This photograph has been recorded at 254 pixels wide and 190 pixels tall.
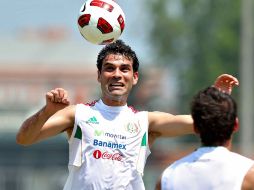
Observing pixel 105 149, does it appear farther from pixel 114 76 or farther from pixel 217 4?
pixel 217 4

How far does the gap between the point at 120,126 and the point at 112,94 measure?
33cm

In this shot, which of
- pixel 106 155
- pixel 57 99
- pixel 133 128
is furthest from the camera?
pixel 133 128

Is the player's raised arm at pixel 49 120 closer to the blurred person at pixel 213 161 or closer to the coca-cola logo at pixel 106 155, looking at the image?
the coca-cola logo at pixel 106 155

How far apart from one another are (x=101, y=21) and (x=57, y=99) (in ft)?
5.49

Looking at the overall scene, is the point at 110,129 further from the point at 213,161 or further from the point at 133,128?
the point at 213,161

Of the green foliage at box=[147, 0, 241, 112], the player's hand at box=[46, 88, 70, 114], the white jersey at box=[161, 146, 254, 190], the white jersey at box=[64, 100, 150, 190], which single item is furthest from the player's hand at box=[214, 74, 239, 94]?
the green foliage at box=[147, 0, 241, 112]

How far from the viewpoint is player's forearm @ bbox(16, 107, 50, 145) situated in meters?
12.3

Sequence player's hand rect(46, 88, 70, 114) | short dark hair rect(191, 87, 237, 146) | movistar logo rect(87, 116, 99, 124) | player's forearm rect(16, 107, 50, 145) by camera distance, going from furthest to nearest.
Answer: movistar logo rect(87, 116, 99, 124)
player's forearm rect(16, 107, 50, 145)
player's hand rect(46, 88, 70, 114)
short dark hair rect(191, 87, 237, 146)

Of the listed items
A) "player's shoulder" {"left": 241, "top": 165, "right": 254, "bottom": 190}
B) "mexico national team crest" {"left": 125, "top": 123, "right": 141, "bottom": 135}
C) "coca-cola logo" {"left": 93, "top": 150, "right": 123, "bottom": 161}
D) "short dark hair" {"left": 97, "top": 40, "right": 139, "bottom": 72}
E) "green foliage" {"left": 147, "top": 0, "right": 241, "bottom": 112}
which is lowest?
"player's shoulder" {"left": 241, "top": 165, "right": 254, "bottom": 190}

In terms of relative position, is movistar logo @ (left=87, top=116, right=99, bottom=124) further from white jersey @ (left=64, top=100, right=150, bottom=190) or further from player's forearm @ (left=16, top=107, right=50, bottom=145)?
player's forearm @ (left=16, top=107, right=50, bottom=145)

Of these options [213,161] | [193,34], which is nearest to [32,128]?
[213,161]

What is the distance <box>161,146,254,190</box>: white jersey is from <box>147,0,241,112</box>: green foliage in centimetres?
8369

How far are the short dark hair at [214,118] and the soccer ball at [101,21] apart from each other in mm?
3503

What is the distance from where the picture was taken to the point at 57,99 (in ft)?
39.2
